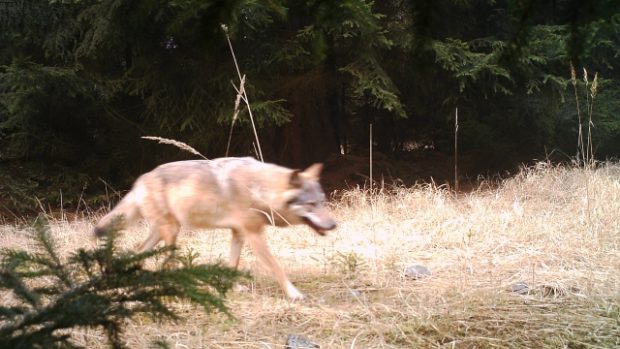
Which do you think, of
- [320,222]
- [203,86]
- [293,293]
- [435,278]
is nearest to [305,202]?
[320,222]

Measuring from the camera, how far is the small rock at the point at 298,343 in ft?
9.84

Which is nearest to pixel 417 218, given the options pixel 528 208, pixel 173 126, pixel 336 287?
pixel 528 208

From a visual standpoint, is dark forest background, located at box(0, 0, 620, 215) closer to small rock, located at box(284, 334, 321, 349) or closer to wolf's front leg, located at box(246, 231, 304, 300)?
wolf's front leg, located at box(246, 231, 304, 300)

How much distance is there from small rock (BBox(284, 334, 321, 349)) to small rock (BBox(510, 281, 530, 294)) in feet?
5.07

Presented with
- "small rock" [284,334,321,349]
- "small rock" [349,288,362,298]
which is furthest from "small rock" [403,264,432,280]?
"small rock" [284,334,321,349]

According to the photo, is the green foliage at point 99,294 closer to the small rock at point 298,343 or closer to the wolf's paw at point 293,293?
the small rock at point 298,343

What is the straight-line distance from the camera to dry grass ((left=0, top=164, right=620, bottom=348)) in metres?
3.17

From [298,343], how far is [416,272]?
158 centimetres

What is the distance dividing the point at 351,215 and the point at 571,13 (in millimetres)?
5106

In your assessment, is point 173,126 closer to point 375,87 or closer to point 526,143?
point 375,87

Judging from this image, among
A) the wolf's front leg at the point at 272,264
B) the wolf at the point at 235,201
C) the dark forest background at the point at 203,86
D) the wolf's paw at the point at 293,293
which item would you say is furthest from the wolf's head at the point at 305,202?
the dark forest background at the point at 203,86

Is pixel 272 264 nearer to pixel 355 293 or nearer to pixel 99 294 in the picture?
pixel 355 293

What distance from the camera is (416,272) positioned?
439 cm

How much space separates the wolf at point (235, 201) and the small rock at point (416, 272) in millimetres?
749
